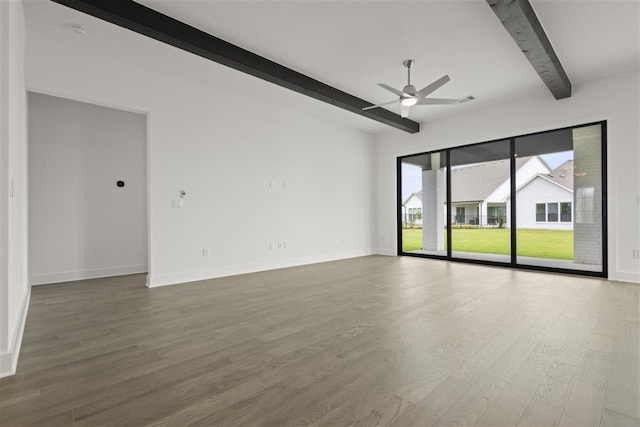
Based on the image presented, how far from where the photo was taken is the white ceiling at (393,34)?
304 centimetres

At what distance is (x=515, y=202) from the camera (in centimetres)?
562

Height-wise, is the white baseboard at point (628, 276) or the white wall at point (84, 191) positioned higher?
the white wall at point (84, 191)

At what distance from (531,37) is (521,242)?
3.66m

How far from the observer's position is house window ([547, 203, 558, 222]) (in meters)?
5.20

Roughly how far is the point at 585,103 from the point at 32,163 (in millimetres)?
8518

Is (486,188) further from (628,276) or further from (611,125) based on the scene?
(628,276)

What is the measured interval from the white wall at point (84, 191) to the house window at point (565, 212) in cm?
733

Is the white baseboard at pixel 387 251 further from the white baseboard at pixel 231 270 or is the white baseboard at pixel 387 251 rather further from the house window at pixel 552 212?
the house window at pixel 552 212

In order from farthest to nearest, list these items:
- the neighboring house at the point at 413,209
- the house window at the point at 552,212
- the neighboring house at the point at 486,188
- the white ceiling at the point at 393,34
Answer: the neighboring house at the point at 413,209, the neighboring house at the point at 486,188, the house window at the point at 552,212, the white ceiling at the point at 393,34

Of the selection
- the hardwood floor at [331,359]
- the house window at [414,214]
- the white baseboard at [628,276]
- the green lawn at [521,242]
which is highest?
the house window at [414,214]

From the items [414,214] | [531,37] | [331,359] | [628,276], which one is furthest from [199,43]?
[628,276]

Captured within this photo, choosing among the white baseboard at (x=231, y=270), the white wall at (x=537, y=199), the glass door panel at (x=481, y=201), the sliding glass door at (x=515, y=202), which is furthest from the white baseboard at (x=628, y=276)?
the white baseboard at (x=231, y=270)

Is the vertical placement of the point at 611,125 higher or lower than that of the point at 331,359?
higher

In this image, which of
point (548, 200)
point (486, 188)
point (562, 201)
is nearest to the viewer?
point (562, 201)
